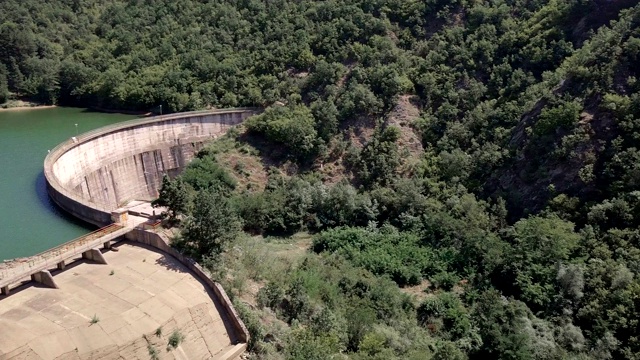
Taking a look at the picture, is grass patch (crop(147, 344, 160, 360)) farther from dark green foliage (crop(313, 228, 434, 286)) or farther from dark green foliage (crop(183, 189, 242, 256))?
dark green foliage (crop(313, 228, 434, 286))

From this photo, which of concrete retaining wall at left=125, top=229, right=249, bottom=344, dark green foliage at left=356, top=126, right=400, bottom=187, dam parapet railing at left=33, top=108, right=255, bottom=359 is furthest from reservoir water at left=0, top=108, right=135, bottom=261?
dark green foliage at left=356, top=126, right=400, bottom=187

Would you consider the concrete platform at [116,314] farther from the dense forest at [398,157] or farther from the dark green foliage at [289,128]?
the dark green foliage at [289,128]

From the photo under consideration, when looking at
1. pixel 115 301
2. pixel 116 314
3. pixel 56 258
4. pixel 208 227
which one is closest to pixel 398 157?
pixel 208 227

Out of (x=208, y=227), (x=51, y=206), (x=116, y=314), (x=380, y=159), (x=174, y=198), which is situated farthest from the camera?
(x=380, y=159)

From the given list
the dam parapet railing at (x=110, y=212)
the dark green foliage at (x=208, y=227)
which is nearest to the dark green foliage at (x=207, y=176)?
the dam parapet railing at (x=110, y=212)

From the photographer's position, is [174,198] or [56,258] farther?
[174,198]

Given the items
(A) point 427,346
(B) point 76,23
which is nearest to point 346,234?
(A) point 427,346

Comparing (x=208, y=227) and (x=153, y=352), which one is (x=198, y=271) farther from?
(x=153, y=352)

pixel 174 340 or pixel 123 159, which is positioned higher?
pixel 123 159
